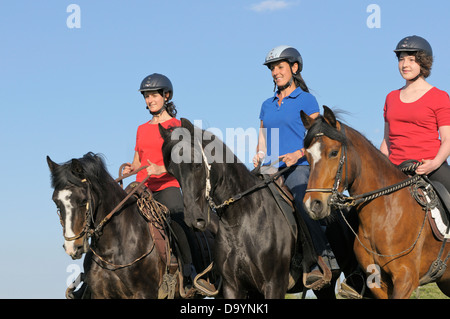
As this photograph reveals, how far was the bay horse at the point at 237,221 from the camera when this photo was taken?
8.74m

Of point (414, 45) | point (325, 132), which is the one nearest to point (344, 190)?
point (325, 132)

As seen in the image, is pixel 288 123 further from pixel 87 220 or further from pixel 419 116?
pixel 87 220

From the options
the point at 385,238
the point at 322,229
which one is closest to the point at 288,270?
the point at 322,229

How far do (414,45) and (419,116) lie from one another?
1.06 m

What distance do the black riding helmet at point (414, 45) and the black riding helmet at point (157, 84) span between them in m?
4.42

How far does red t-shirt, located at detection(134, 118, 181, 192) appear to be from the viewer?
11.4 metres

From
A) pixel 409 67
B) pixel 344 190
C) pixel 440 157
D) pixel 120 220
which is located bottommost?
pixel 120 220

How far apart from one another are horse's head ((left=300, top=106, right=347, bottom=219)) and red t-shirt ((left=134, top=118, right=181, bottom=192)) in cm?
381

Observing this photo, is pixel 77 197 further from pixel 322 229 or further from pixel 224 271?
pixel 322 229

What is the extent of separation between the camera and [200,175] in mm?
8586

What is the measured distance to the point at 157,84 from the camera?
11797mm

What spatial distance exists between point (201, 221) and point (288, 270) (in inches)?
63.7

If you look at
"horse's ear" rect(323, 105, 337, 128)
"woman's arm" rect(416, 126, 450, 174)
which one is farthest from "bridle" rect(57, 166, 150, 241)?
"woman's arm" rect(416, 126, 450, 174)

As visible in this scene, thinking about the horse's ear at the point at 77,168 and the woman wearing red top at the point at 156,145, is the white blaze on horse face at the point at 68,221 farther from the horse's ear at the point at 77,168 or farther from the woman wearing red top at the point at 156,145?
the woman wearing red top at the point at 156,145
